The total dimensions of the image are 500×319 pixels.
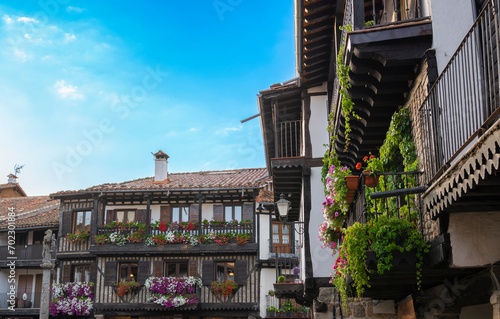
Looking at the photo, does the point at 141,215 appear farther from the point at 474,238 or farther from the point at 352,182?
the point at 474,238

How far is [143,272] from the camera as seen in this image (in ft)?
98.9

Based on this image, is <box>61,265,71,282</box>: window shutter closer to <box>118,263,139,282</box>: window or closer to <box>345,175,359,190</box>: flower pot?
<box>118,263,139,282</box>: window

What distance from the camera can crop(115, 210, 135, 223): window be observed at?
3200 cm

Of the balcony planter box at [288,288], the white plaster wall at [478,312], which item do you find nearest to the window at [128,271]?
the balcony planter box at [288,288]

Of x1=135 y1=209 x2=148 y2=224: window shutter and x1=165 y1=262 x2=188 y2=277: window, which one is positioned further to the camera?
x1=135 y1=209 x2=148 y2=224: window shutter

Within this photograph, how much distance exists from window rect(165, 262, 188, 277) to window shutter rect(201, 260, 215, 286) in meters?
1.12

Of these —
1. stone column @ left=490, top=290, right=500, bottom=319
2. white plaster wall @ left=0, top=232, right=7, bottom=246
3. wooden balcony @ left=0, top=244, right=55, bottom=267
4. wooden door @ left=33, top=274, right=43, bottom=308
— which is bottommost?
wooden door @ left=33, top=274, right=43, bottom=308

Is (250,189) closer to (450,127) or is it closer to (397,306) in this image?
(397,306)

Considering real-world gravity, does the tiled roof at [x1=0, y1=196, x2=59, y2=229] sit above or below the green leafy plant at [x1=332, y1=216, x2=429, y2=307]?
above

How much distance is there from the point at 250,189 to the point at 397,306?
20.0m

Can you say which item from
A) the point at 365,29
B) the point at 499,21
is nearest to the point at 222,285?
the point at 365,29

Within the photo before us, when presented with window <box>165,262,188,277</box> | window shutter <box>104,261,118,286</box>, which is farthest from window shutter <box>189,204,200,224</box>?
window shutter <box>104,261,118,286</box>

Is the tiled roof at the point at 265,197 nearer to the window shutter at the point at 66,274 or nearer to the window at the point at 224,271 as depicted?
the window at the point at 224,271

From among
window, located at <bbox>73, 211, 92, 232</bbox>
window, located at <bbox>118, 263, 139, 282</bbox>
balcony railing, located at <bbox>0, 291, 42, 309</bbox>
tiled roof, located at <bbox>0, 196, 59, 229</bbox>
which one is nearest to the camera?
window, located at <bbox>118, 263, 139, 282</bbox>
